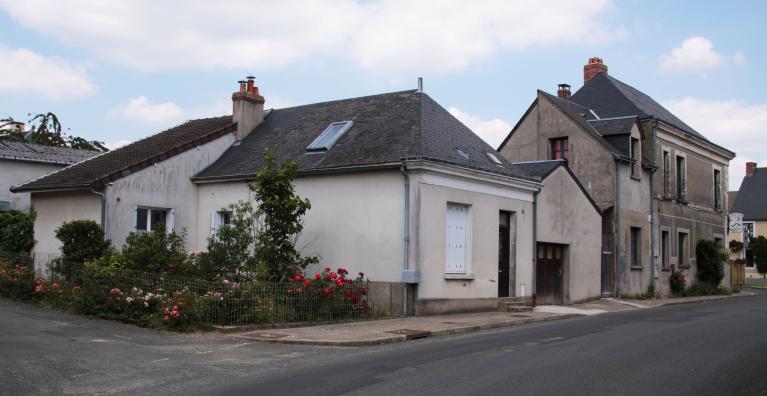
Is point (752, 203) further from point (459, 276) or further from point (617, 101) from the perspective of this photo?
point (459, 276)

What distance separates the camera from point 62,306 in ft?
50.2

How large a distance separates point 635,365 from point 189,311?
7858mm

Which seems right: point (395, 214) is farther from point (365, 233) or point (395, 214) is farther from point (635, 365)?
point (635, 365)

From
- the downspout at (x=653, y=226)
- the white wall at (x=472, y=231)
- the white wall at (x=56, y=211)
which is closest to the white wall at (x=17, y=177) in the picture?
the white wall at (x=56, y=211)

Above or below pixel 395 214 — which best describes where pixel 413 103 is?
above

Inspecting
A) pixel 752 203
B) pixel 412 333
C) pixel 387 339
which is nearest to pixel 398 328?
pixel 412 333

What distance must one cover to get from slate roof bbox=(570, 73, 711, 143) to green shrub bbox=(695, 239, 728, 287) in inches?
186

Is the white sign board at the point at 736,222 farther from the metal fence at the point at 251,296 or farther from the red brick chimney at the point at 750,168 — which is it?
the red brick chimney at the point at 750,168

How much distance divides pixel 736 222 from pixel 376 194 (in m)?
24.2

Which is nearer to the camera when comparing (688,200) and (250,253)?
(250,253)

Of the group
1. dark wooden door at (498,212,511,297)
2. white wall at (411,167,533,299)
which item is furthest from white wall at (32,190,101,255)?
dark wooden door at (498,212,511,297)

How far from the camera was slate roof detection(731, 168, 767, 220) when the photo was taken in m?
59.1

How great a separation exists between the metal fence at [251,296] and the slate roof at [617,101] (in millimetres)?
16818

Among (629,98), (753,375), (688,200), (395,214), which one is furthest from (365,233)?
(688,200)
